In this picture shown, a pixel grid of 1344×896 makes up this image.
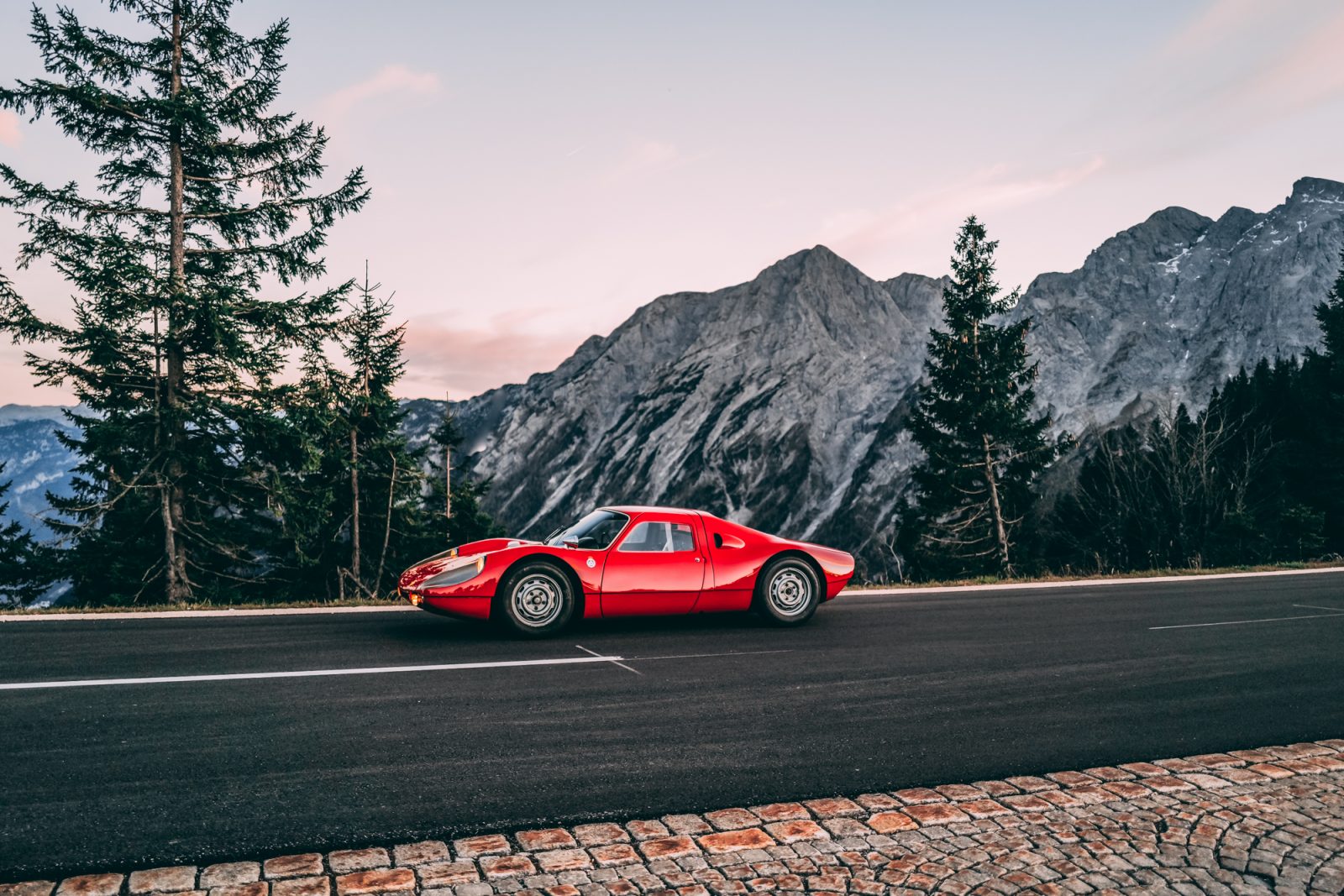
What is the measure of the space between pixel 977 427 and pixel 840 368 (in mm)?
102488

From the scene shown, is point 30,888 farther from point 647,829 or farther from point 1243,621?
point 1243,621

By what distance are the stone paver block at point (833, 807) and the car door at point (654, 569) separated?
438 centimetres

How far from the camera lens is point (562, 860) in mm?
3244

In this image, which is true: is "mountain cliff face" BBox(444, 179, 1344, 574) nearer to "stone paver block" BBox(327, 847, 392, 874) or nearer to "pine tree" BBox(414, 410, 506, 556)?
"pine tree" BBox(414, 410, 506, 556)

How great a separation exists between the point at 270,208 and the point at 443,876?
2045 cm

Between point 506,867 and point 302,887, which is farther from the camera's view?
point 506,867

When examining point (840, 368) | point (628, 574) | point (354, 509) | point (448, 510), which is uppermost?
point (840, 368)

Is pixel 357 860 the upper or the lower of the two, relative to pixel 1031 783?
upper

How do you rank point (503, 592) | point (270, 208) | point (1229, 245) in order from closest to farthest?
point (503, 592) < point (270, 208) < point (1229, 245)

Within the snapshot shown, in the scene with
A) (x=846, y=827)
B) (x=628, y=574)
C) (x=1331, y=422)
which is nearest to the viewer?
(x=846, y=827)

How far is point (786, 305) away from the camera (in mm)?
145250

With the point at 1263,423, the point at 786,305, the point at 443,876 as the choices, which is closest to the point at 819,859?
the point at 443,876

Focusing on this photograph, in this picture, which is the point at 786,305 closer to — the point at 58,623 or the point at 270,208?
the point at 270,208

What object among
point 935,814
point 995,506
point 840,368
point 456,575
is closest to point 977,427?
point 995,506
